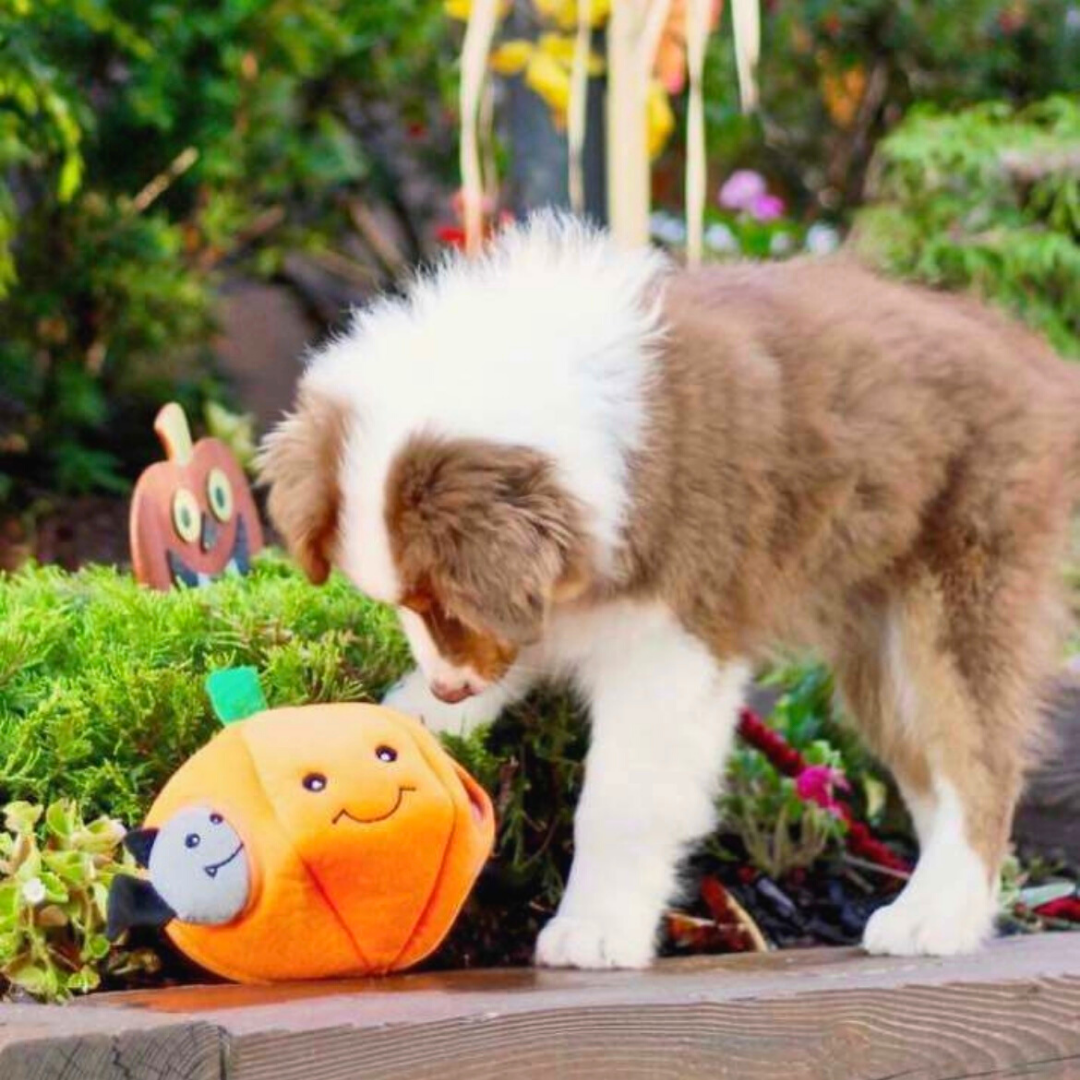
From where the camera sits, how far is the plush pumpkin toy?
3.12 m

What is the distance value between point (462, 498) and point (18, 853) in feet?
2.94

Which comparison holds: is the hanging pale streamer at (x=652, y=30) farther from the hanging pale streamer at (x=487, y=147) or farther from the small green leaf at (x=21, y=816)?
the small green leaf at (x=21, y=816)

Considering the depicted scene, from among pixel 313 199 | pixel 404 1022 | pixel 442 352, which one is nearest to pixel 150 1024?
pixel 404 1022

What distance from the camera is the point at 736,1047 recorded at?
9.91 ft

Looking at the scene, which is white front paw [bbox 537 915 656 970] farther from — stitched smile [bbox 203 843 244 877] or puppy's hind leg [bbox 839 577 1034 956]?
stitched smile [bbox 203 843 244 877]

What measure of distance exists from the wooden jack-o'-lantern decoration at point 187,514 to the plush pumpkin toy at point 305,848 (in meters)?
1.11

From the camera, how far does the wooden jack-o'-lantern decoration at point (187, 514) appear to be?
440 cm

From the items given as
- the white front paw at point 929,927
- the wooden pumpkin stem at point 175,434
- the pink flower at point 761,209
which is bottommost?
the pink flower at point 761,209

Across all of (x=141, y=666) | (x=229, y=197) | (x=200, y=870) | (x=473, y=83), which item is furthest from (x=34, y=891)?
(x=229, y=197)

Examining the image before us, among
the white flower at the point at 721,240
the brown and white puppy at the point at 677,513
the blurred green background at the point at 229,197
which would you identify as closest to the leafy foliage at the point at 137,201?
the blurred green background at the point at 229,197

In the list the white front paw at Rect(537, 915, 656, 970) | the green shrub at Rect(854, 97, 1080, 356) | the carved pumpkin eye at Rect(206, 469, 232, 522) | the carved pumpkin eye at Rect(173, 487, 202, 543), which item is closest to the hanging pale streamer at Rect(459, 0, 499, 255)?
the carved pumpkin eye at Rect(206, 469, 232, 522)

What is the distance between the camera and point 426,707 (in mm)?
3975

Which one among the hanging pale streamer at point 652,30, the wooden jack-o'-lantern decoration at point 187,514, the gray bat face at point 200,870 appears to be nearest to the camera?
the gray bat face at point 200,870

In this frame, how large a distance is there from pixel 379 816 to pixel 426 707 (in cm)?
81
